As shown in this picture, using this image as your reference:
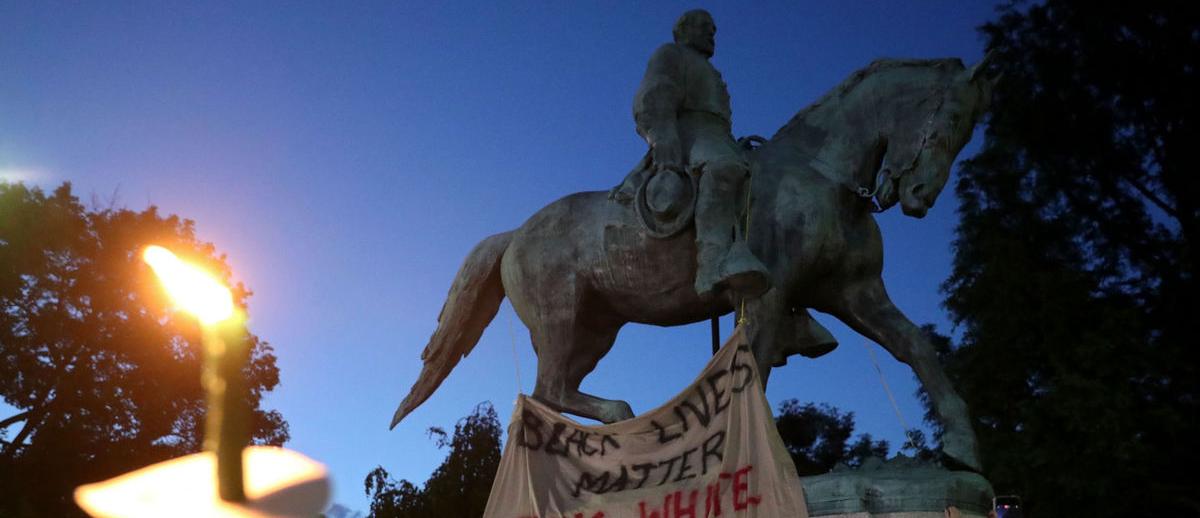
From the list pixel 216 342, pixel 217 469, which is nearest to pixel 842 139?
pixel 216 342

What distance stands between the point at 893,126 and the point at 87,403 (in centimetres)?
1716

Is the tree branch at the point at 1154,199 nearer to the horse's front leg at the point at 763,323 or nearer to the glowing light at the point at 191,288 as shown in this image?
the horse's front leg at the point at 763,323

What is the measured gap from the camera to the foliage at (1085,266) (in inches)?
567

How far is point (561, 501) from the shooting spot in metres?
5.58

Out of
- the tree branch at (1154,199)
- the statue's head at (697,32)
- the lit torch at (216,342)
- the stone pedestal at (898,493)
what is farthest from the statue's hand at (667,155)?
the tree branch at (1154,199)

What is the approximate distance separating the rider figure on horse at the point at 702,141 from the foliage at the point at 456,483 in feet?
39.2

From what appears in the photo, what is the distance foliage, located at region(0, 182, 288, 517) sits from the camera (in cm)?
1878

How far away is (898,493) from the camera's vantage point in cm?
498

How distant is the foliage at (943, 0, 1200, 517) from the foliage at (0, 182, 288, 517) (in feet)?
41.5

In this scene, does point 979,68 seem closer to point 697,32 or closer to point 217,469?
point 697,32

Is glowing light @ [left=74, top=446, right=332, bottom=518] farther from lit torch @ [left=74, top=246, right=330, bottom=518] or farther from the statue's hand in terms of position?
the statue's hand

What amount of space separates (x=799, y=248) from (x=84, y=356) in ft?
57.1

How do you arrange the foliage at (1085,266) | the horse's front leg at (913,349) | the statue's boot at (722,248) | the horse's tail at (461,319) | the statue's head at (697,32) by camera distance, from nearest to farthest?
the horse's front leg at (913,349), the statue's boot at (722,248), the statue's head at (697,32), the horse's tail at (461,319), the foliage at (1085,266)

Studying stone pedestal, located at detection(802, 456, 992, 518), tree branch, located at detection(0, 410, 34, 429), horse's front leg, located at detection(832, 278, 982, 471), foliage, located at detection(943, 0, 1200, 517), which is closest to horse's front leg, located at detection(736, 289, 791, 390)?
horse's front leg, located at detection(832, 278, 982, 471)
